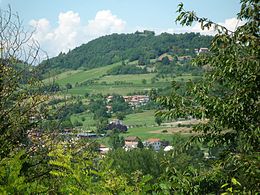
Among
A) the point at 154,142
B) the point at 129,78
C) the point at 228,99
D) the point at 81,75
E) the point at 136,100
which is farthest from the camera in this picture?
the point at 81,75

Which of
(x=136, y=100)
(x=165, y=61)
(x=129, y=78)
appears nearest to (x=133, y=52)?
(x=165, y=61)

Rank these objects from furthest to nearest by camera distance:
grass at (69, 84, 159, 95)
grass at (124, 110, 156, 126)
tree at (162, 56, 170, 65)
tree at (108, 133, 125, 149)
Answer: tree at (162, 56, 170, 65) < grass at (69, 84, 159, 95) < grass at (124, 110, 156, 126) < tree at (108, 133, 125, 149)

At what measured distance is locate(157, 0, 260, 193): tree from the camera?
6.00 meters

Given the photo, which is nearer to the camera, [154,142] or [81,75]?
[154,142]

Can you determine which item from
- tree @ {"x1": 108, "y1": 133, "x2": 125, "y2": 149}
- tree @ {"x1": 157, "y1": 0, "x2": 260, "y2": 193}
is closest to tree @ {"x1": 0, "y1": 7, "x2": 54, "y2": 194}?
tree @ {"x1": 157, "y1": 0, "x2": 260, "y2": 193}

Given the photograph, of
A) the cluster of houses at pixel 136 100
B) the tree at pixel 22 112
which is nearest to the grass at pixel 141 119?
the cluster of houses at pixel 136 100

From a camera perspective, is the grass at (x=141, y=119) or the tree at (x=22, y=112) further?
the grass at (x=141, y=119)

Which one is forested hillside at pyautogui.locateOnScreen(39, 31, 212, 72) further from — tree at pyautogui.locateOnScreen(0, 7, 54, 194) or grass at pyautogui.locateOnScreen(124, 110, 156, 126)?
tree at pyautogui.locateOnScreen(0, 7, 54, 194)

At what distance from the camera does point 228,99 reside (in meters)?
6.27

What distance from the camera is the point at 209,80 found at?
23.0 ft

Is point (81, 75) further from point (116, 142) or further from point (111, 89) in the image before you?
point (116, 142)

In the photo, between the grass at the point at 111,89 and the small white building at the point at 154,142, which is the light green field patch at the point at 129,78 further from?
the small white building at the point at 154,142

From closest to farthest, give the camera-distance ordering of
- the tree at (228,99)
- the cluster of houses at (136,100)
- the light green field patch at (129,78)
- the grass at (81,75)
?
1. the tree at (228,99)
2. the cluster of houses at (136,100)
3. the light green field patch at (129,78)
4. the grass at (81,75)

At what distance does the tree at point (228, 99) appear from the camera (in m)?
6.00
